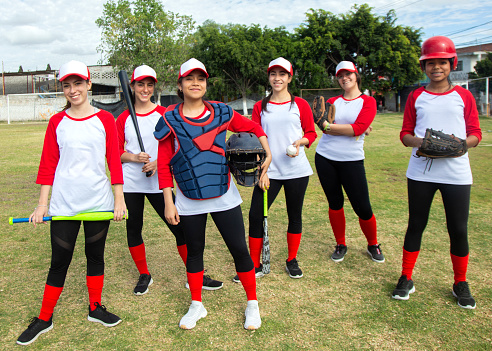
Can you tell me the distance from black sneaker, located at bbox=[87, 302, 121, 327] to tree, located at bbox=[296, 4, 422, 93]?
33625 millimetres

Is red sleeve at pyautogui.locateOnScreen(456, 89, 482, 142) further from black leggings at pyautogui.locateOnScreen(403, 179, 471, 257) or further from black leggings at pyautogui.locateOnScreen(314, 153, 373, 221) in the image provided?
black leggings at pyautogui.locateOnScreen(314, 153, 373, 221)

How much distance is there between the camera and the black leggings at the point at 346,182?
4.23m

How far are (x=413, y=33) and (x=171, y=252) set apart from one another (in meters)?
37.5

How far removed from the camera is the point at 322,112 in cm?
425

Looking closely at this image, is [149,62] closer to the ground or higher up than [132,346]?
higher up

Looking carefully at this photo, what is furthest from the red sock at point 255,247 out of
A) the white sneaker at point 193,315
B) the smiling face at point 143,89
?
the smiling face at point 143,89

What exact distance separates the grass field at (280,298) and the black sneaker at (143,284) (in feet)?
0.19

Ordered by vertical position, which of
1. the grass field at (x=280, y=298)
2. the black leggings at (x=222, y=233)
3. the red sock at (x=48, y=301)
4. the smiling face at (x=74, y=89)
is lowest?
the grass field at (x=280, y=298)

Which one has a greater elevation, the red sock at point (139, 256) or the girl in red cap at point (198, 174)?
the girl in red cap at point (198, 174)

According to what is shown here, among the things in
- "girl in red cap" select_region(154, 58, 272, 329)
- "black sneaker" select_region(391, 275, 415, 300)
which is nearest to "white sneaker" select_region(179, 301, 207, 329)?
"girl in red cap" select_region(154, 58, 272, 329)

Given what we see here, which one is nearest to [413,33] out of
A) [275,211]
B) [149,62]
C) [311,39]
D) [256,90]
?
[311,39]

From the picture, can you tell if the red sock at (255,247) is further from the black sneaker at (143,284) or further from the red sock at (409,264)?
the red sock at (409,264)

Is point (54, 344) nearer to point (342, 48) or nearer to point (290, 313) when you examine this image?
point (290, 313)

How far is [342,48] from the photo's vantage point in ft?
115
